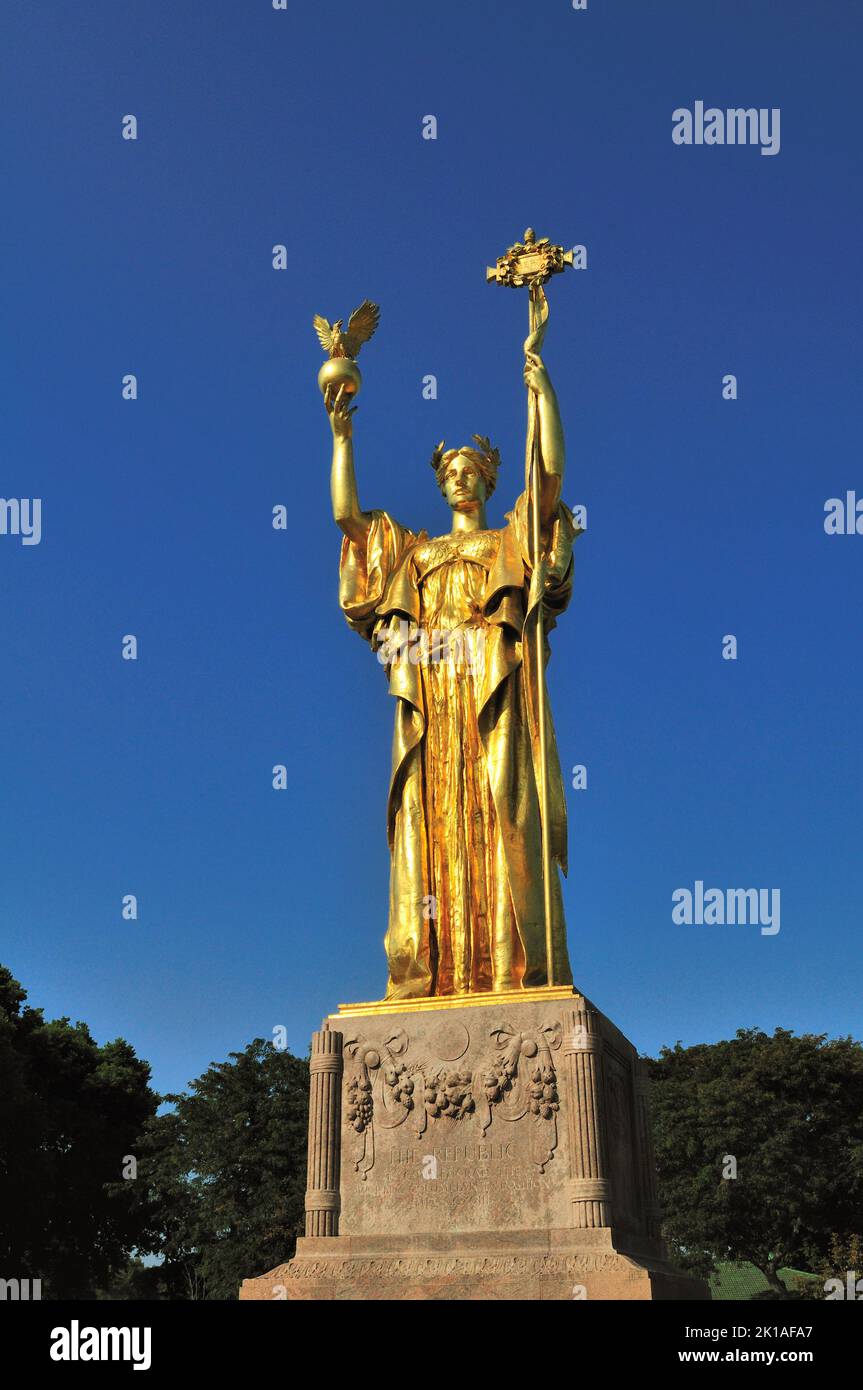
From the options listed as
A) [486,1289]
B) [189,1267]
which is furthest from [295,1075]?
[486,1289]

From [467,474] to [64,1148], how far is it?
97.0 feet

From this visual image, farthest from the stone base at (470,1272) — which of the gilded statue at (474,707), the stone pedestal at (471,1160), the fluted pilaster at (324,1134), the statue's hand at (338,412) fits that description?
the statue's hand at (338,412)

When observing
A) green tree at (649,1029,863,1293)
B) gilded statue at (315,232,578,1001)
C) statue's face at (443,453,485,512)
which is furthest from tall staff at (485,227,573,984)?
green tree at (649,1029,863,1293)

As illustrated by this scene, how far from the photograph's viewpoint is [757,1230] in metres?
36.3

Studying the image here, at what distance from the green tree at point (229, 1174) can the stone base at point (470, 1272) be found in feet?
68.6

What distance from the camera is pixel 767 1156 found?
35875mm

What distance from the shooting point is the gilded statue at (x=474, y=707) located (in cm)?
1345

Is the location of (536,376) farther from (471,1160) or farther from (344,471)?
(471,1160)

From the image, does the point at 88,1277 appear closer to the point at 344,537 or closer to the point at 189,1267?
the point at 189,1267

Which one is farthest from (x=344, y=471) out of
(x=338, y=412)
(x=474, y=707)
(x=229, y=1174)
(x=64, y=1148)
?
(x=64, y=1148)

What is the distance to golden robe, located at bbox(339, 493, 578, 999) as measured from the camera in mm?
13430

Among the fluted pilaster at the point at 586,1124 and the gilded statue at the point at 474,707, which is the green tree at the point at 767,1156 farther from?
the fluted pilaster at the point at 586,1124
